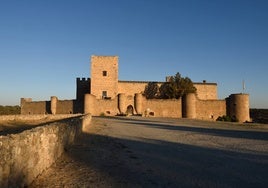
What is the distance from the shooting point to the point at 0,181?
13.7 ft

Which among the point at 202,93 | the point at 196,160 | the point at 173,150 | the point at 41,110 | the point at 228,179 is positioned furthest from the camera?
the point at 202,93

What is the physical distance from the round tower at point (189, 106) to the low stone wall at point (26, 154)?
38751 millimetres

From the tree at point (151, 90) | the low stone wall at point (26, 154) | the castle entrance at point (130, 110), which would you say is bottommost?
the low stone wall at point (26, 154)

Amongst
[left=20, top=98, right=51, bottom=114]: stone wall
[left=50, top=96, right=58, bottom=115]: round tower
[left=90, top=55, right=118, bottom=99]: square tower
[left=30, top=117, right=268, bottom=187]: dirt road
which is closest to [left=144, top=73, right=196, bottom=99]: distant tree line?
[left=90, top=55, right=118, bottom=99]: square tower

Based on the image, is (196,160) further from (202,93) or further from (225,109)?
(202,93)

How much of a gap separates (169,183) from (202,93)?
2141 inches

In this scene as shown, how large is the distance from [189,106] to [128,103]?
869cm

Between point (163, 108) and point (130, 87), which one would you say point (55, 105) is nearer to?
point (130, 87)

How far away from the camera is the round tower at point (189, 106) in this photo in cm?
4572

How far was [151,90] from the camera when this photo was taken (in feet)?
185

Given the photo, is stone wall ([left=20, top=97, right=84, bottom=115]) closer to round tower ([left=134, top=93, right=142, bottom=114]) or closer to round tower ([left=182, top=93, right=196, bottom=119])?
round tower ([left=134, top=93, right=142, bottom=114])

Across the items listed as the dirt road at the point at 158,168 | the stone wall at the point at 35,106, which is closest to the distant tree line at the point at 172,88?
the stone wall at the point at 35,106

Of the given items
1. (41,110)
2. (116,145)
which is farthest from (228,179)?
(41,110)

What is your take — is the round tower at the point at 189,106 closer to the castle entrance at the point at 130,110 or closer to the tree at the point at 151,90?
the castle entrance at the point at 130,110
